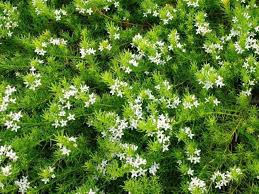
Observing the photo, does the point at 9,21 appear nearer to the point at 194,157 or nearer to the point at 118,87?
the point at 118,87

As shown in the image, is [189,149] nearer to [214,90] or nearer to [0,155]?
[214,90]

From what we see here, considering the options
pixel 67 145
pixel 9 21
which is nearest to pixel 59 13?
pixel 9 21

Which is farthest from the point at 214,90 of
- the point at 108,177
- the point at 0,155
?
the point at 0,155

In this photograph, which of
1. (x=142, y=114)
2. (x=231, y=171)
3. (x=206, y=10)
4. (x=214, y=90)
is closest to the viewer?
(x=231, y=171)

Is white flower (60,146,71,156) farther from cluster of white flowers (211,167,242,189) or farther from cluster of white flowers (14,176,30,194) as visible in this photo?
cluster of white flowers (211,167,242,189)

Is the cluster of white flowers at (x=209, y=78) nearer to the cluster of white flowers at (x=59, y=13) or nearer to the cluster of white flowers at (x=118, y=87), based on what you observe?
the cluster of white flowers at (x=118, y=87)

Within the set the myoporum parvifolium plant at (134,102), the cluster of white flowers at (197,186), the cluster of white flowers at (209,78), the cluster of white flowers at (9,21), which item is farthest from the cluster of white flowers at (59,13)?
the cluster of white flowers at (197,186)
